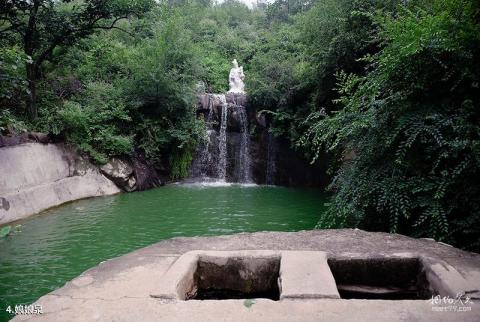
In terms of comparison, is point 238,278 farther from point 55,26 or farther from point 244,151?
point 244,151

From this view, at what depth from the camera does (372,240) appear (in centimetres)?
336

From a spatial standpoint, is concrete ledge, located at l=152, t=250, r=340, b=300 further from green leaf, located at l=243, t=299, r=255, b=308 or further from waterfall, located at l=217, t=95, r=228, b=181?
waterfall, located at l=217, t=95, r=228, b=181

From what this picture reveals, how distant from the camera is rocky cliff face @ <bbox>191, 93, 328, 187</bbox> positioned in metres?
14.0

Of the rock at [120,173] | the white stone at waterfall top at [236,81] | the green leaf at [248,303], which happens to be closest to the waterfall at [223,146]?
the rock at [120,173]

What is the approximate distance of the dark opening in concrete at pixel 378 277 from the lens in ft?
9.11

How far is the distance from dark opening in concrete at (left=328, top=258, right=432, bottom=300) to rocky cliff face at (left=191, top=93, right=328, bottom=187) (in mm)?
10672

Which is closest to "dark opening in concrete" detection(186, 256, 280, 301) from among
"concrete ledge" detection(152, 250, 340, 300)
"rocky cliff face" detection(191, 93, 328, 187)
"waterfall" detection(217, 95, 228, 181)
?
"concrete ledge" detection(152, 250, 340, 300)

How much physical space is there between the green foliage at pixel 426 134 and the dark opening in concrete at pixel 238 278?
1.78 m

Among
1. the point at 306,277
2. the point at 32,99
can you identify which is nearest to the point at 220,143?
the point at 32,99

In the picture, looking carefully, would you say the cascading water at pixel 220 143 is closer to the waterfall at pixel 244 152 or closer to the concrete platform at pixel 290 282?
the waterfall at pixel 244 152

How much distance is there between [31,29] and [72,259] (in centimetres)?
816

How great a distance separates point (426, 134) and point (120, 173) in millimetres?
10085

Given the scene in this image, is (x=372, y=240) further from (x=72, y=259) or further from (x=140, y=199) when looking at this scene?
(x=140, y=199)

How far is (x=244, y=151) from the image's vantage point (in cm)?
1480
